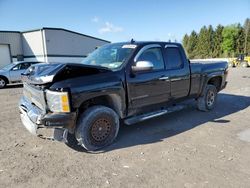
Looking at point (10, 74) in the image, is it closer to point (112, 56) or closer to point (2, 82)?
point (2, 82)

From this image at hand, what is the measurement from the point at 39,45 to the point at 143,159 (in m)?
25.3

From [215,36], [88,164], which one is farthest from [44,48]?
[215,36]

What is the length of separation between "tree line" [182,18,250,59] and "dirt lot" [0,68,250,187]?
63154mm

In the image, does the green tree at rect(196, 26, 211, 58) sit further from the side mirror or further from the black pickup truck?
the side mirror

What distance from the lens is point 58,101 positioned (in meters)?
3.64

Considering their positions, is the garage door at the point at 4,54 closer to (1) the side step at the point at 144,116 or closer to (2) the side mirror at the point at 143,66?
(1) the side step at the point at 144,116

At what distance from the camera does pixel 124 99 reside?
4.49m

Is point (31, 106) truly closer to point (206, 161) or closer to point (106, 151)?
point (106, 151)

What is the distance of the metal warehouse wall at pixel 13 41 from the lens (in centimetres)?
2600

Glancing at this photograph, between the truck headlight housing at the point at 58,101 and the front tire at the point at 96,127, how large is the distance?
0.46 meters

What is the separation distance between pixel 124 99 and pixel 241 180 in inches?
92.0

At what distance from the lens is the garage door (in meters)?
25.8

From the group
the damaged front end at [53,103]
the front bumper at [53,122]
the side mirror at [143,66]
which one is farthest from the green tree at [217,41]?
the front bumper at [53,122]

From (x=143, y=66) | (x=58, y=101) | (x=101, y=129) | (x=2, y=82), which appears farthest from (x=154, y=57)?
(x=2, y=82)
